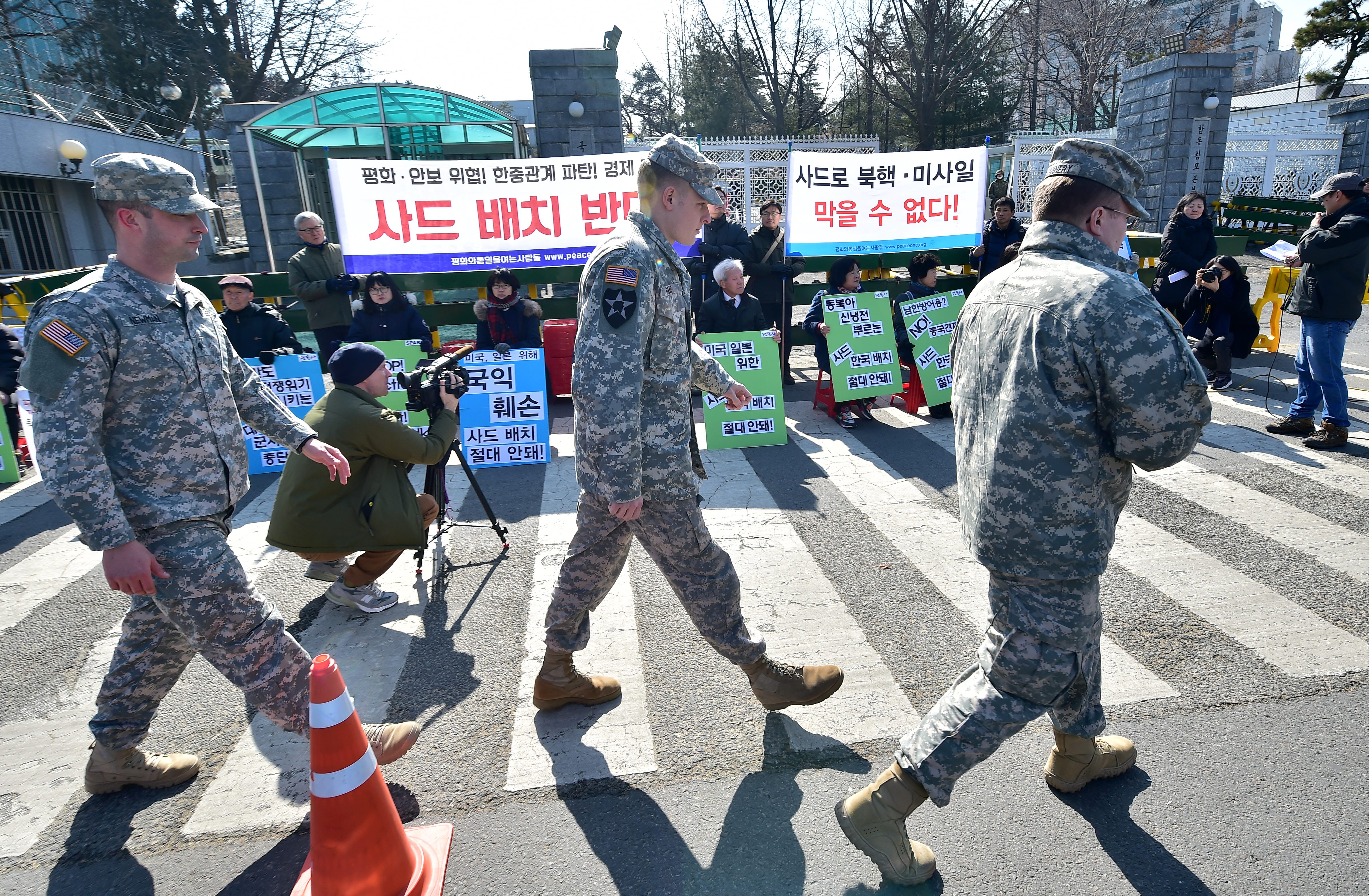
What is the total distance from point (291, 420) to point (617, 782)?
1915 mm

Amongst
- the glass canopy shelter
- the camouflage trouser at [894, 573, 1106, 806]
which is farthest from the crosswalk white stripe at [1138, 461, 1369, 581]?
the glass canopy shelter

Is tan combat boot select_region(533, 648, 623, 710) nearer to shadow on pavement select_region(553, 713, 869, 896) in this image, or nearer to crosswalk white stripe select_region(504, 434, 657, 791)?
crosswalk white stripe select_region(504, 434, 657, 791)

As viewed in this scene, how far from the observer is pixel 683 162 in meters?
2.79

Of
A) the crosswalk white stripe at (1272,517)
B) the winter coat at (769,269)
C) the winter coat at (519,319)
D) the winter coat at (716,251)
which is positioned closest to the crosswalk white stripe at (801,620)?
the crosswalk white stripe at (1272,517)

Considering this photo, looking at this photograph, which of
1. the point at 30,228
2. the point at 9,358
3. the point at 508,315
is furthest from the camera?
→ the point at 30,228

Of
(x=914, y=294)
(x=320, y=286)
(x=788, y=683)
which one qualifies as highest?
(x=320, y=286)

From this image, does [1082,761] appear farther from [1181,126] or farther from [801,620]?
[1181,126]

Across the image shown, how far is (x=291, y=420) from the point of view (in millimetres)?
3180

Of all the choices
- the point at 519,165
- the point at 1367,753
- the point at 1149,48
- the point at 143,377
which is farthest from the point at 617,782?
the point at 1149,48

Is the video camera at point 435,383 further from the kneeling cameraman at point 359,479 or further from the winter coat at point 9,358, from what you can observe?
the winter coat at point 9,358

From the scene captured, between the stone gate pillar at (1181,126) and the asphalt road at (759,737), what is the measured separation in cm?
1164

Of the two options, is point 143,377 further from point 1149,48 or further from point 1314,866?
point 1149,48

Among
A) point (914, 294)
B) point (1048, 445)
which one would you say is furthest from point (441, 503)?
point (914, 294)

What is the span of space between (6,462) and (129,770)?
18.6 ft
